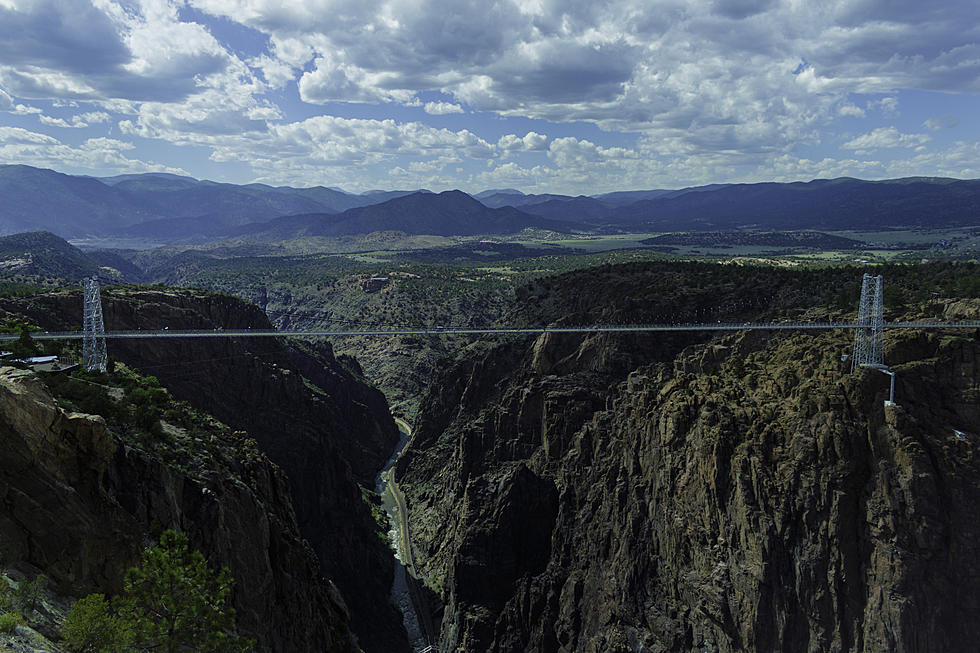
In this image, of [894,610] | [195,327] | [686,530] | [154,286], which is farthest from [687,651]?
[154,286]

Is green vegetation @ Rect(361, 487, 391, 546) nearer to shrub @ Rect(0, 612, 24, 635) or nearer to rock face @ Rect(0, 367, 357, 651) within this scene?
rock face @ Rect(0, 367, 357, 651)

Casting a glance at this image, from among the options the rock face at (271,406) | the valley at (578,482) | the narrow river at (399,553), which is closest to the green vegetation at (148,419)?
the valley at (578,482)

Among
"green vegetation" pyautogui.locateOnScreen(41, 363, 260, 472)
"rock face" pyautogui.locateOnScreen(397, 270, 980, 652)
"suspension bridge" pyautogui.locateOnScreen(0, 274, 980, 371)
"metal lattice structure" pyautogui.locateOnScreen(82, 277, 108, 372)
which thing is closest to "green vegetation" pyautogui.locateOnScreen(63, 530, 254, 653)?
"green vegetation" pyautogui.locateOnScreen(41, 363, 260, 472)

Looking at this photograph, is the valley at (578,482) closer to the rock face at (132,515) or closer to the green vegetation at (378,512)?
the rock face at (132,515)

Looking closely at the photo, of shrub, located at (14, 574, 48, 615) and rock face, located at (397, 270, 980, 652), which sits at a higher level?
shrub, located at (14, 574, 48, 615)

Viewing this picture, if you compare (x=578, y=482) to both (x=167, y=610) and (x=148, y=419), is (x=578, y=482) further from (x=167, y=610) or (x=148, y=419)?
(x=167, y=610)

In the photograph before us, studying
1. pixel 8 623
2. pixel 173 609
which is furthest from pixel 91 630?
pixel 173 609
